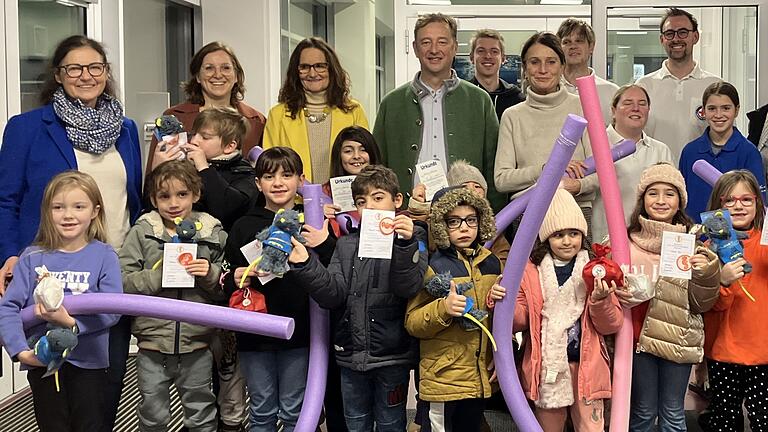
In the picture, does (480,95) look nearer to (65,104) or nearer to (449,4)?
(65,104)

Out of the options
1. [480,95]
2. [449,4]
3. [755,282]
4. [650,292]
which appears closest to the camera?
[650,292]

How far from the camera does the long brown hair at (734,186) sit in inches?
134

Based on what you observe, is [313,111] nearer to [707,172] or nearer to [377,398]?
[377,398]

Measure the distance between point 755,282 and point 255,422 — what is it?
1.79 metres

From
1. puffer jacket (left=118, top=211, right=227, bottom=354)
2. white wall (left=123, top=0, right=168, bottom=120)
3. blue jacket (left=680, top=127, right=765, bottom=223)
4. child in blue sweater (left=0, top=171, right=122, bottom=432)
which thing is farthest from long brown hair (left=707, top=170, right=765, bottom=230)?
white wall (left=123, top=0, right=168, bottom=120)

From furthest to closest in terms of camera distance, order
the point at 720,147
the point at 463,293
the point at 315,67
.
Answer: the point at 720,147
the point at 315,67
the point at 463,293

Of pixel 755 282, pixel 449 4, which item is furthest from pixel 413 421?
pixel 449 4

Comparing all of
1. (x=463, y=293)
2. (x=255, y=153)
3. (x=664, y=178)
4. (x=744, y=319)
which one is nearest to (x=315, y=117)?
(x=255, y=153)

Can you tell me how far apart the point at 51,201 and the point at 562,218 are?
1.61 m

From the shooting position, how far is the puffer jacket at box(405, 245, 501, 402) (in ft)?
10.1

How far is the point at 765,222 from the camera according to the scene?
124 inches

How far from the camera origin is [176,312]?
2.80 meters

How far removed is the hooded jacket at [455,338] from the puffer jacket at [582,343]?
148 mm

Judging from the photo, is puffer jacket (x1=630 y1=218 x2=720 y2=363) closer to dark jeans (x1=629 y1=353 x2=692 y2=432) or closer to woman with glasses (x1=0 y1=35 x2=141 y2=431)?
dark jeans (x1=629 y1=353 x2=692 y2=432)
